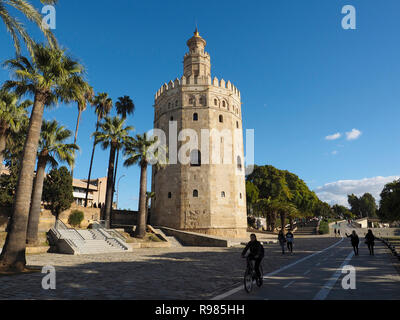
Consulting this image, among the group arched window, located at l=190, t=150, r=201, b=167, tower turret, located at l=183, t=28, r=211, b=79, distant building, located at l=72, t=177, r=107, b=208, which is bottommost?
distant building, located at l=72, t=177, r=107, b=208

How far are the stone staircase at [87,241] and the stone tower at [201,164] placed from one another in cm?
1044

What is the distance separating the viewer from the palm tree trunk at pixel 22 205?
34.7 ft

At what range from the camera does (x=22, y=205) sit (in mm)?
11367

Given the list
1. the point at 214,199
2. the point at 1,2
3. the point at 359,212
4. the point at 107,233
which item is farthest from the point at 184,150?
the point at 359,212

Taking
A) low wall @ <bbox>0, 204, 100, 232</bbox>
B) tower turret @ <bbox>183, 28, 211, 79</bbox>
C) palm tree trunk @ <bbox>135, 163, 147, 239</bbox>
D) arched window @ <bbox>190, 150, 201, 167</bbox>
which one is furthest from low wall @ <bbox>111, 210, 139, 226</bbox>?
tower turret @ <bbox>183, 28, 211, 79</bbox>

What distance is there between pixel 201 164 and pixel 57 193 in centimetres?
1547

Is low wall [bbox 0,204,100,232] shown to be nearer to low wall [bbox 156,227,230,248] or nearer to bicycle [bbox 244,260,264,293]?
low wall [bbox 156,227,230,248]

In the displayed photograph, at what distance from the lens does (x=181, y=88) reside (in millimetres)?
35188

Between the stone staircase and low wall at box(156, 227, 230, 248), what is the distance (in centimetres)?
734

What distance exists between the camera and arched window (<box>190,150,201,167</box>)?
33.3 metres

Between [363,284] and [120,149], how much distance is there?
947 inches

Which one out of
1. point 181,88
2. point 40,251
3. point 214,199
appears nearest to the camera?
point 40,251

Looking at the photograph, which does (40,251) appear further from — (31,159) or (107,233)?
(31,159)

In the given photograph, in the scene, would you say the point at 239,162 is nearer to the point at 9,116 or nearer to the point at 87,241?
the point at 87,241
